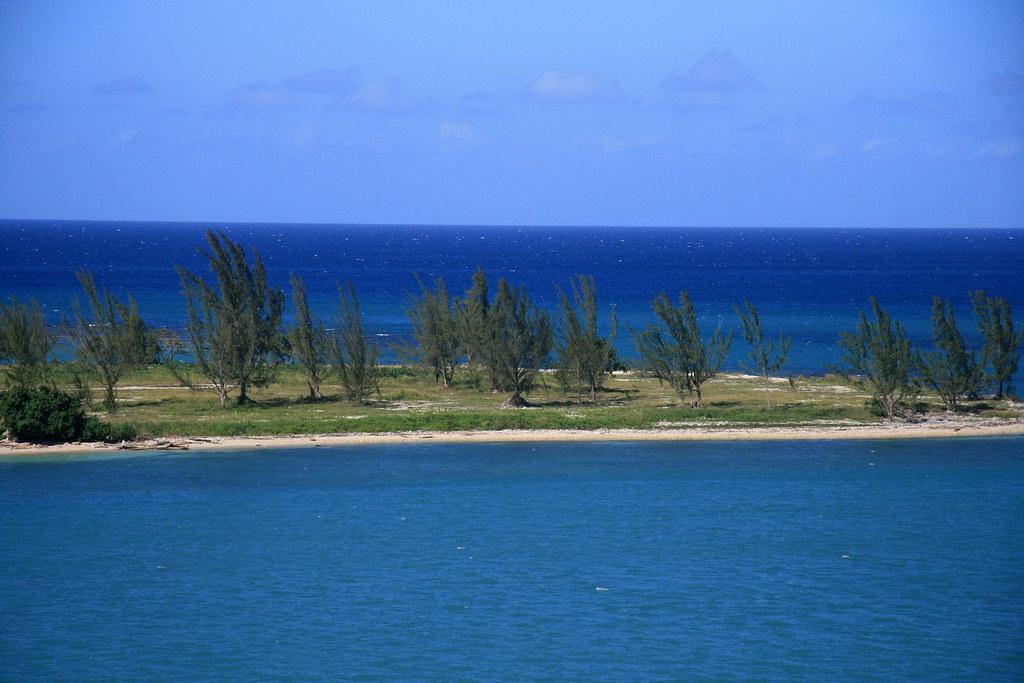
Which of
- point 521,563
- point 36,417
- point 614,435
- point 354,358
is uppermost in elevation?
point 354,358

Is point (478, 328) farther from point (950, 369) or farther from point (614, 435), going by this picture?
point (950, 369)

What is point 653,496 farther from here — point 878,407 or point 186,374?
point 186,374

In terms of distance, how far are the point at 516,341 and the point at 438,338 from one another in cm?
640

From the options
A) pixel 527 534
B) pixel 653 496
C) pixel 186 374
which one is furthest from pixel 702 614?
pixel 186 374

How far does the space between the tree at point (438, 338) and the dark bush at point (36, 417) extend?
15.9 meters

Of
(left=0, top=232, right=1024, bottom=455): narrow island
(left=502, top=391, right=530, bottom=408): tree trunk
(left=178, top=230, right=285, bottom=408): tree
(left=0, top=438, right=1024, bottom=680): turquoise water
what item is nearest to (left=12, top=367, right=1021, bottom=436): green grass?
(left=0, top=232, right=1024, bottom=455): narrow island

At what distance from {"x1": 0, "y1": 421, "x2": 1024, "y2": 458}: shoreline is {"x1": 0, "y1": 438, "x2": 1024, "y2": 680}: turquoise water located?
0.95m

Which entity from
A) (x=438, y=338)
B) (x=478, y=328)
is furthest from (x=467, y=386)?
(x=478, y=328)

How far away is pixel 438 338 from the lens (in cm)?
4906

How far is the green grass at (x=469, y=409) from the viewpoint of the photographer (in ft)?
130

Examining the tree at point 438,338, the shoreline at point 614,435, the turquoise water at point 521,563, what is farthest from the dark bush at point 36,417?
the tree at point 438,338

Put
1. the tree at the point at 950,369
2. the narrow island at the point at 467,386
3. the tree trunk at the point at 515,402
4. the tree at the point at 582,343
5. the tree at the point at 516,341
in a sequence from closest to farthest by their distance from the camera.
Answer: the narrow island at the point at 467,386 < the tree at the point at 950,369 < the tree trunk at the point at 515,402 < the tree at the point at 516,341 < the tree at the point at 582,343

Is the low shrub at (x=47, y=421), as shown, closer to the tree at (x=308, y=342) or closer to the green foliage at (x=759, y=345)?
the tree at (x=308, y=342)

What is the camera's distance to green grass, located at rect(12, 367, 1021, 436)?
3975 centimetres
